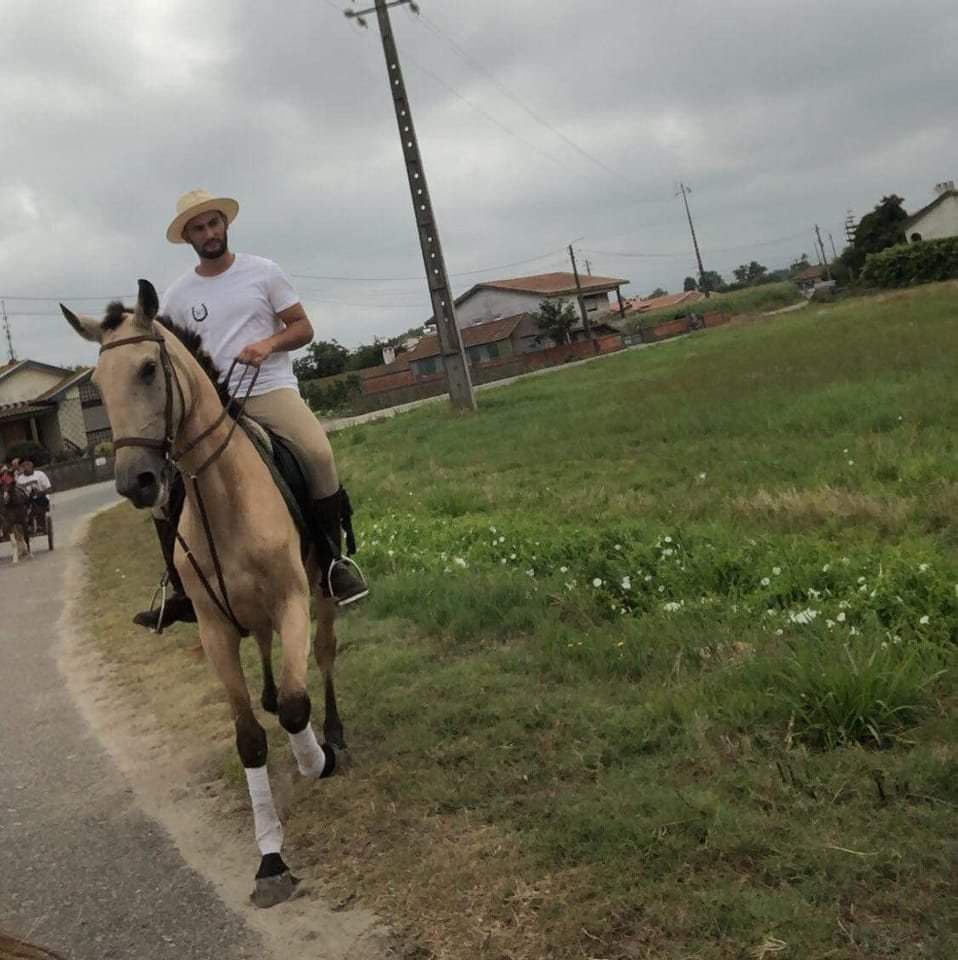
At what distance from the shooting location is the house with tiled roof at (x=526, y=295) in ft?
267

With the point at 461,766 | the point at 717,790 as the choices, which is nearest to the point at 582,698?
the point at 461,766

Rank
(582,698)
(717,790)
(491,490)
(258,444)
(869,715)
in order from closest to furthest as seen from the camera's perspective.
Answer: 1. (717,790)
2. (869,715)
3. (258,444)
4. (582,698)
5. (491,490)

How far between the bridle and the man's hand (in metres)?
0.03

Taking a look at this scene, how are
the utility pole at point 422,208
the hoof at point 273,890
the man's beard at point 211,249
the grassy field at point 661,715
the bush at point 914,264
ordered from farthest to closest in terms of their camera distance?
the bush at point 914,264 → the utility pole at point 422,208 → the man's beard at point 211,249 → the hoof at point 273,890 → the grassy field at point 661,715

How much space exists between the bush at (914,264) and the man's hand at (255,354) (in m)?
53.3

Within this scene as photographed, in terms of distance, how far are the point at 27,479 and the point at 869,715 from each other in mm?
18051

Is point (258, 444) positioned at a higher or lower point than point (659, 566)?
higher

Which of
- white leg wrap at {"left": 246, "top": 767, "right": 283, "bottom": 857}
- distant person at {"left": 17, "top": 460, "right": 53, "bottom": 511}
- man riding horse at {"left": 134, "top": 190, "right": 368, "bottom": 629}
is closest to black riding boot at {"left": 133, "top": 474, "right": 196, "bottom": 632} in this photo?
man riding horse at {"left": 134, "top": 190, "right": 368, "bottom": 629}

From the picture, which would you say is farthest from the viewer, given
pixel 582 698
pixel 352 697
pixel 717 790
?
pixel 352 697

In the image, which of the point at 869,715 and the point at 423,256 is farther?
the point at 423,256

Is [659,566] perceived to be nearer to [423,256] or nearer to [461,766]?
[461,766]

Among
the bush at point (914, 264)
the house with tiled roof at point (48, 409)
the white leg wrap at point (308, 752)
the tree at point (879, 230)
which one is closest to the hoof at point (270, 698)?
the white leg wrap at point (308, 752)

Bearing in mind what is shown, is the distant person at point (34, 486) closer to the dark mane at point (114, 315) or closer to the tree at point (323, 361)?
the dark mane at point (114, 315)

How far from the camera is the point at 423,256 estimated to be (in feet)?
82.1
